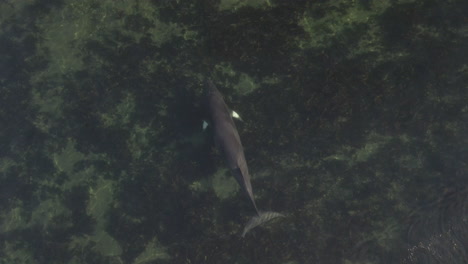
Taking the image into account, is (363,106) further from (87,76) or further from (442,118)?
(87,76)

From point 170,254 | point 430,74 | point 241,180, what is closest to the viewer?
point 241,180

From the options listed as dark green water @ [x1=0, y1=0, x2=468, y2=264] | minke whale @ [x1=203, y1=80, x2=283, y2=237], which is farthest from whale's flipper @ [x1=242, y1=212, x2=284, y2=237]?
dark green water @ [x1=0, y1=0, x2=468, y2=264]

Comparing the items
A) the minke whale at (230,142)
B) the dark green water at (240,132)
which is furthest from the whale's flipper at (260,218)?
the dark green water at (240,132)

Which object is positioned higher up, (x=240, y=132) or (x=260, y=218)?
(x=240, y=132)

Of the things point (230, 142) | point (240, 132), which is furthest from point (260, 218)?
point (240, 132)

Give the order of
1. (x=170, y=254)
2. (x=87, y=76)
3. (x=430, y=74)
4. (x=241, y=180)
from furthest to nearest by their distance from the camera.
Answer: (x=87, y=76)
(x=170, y=254)
(x=430, y=74)
(x=241, y=180)

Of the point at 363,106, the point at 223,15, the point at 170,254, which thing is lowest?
the point at 170,254

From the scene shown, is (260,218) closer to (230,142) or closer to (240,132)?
(230,142)

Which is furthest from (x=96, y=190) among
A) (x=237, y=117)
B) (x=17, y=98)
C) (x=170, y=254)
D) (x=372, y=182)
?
(x=372, y=182)
